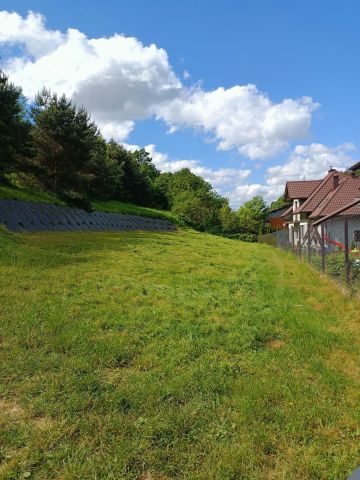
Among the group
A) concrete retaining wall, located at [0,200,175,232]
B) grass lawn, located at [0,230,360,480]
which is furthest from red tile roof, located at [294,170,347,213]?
grass lawn, located at [0,230,360,480]

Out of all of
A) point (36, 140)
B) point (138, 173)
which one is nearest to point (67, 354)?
point (36, 140)

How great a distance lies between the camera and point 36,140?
80.2 ft

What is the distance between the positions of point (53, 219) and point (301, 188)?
84.7ft

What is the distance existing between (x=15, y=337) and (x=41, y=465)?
2.22 metres

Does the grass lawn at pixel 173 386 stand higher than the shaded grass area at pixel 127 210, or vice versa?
the shaded grass area at pixel 127 210

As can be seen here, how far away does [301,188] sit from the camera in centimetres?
3862

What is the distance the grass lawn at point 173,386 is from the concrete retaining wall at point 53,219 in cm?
1143

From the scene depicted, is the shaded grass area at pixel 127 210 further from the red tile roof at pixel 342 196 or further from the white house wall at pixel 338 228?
the white house wall at pixel 338 228

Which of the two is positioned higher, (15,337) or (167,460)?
(15,337)

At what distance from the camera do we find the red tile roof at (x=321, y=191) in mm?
33312

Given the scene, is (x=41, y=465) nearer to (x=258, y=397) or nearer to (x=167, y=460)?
(x=167, y=460)

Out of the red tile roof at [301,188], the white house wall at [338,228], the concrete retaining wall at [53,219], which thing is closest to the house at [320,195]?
the red tile roof at [301,188]

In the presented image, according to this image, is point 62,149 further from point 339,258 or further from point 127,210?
point 339,258

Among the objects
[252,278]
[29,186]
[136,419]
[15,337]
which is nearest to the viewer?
[136,419]
